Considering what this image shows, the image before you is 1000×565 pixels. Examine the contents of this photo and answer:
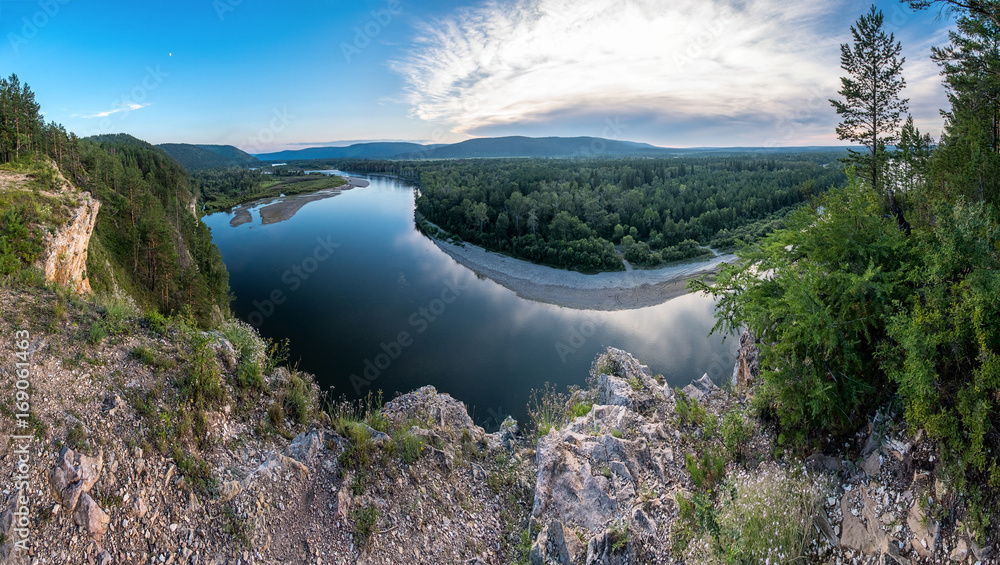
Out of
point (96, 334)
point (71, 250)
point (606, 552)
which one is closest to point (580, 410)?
point (606, 552)

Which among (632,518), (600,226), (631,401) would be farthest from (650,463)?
(600,226)

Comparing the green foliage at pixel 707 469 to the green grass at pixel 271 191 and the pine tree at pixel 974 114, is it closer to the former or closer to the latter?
the pine tree at pixel 974 114

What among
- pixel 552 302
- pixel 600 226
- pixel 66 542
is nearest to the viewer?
pixel 66 542

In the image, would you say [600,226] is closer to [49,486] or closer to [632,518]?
[632,518]

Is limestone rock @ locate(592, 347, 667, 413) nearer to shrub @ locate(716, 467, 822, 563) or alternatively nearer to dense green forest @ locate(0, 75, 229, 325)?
shrub @ locate(716, 467, 822, 563)
